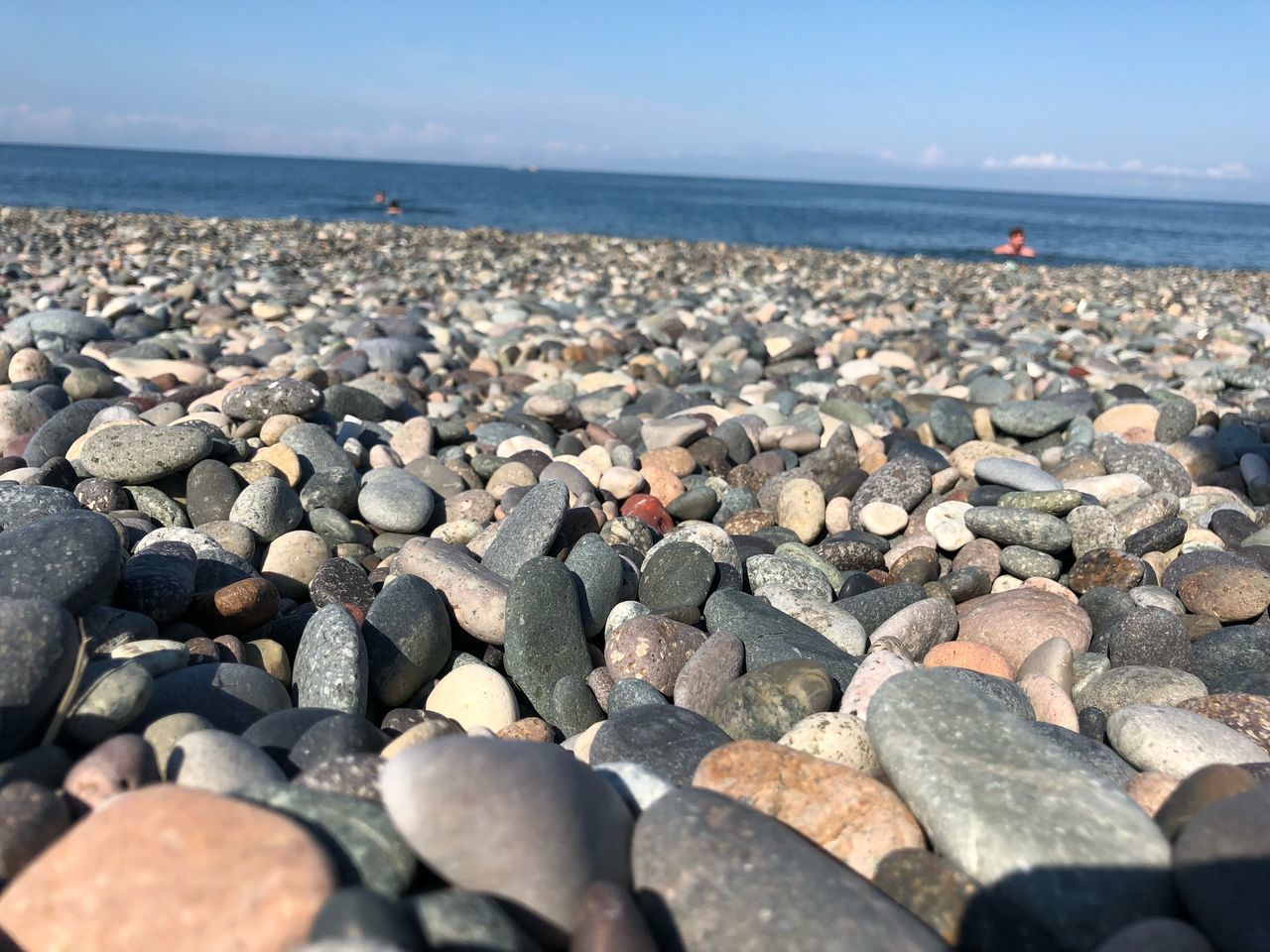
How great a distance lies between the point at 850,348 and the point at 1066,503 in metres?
4.76

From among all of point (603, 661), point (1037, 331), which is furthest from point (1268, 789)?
point (1037, 331)

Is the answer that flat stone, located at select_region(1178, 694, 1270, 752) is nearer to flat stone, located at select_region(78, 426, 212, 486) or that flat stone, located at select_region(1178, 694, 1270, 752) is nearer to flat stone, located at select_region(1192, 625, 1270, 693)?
flat stone, located at select_region(1192, 625, 1270, 693)

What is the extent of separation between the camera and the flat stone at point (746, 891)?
142 centimetres

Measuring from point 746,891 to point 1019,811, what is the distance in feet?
2.01

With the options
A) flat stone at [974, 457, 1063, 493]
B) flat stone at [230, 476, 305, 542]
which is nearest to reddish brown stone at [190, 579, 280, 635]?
flat stone at [230, 476, 305, 542]

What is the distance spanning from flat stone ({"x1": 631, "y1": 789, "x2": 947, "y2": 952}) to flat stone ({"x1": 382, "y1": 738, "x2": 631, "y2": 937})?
0.09m

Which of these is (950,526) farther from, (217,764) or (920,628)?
(217,764)

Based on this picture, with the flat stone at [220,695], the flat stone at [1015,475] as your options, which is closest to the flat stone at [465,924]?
the flat stone at [220,695]

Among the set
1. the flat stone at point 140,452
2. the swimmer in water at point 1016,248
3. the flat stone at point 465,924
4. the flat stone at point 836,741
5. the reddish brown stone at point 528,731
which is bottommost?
the reddish brown stone at point 528,731

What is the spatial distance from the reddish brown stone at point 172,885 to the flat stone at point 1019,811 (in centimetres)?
117

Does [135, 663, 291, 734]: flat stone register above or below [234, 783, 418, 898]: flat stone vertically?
below

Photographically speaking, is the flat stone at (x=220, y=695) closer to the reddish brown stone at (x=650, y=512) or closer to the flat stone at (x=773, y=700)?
the flat stone at (x=773, y=700)

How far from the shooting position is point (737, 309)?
11180 millimetres

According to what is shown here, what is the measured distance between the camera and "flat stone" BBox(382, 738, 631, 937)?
4.83ft
